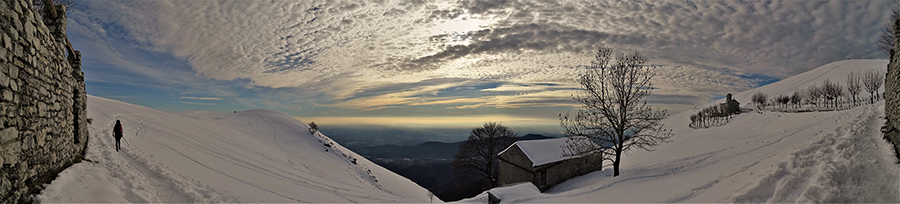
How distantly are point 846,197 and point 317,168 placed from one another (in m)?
23.8

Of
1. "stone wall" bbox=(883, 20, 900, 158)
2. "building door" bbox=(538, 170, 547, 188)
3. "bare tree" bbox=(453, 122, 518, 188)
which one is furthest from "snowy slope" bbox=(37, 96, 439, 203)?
"stone wall" bbox=(883, 20, 900, 158)

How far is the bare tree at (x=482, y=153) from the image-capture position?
3131 centimetres

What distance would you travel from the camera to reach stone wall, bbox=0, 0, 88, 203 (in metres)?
3.88

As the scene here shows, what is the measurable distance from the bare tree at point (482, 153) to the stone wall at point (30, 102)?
27634 mm

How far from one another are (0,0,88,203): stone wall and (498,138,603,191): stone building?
21597 mm

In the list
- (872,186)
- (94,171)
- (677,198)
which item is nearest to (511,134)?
(677,198)

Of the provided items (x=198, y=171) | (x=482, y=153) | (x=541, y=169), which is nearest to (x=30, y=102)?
(x=198, y=171)

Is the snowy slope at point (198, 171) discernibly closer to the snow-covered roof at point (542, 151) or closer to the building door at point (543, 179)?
the snow-covered roof at point (542, 151)

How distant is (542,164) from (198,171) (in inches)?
791

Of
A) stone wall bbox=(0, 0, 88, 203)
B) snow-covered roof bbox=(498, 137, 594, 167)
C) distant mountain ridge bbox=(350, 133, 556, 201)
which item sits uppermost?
stone wall bbox=(0, 0, 88, 203)

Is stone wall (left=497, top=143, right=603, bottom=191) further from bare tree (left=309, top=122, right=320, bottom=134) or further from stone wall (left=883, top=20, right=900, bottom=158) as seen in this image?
Result: bare tree (left=309, top=122, right=320, bottom=134)

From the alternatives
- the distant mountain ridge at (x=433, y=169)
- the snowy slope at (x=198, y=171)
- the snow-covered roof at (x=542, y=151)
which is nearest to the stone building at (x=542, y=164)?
the snow-covered roof at (x=542, y=151)

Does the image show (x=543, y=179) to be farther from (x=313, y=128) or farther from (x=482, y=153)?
(x=313, y=128)

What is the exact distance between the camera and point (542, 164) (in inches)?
874
